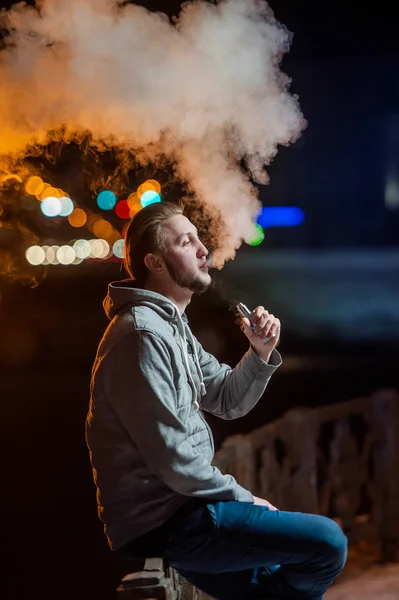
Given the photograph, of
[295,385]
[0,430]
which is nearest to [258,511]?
[0,430]

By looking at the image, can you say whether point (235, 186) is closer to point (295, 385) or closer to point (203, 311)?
point (295, 385)

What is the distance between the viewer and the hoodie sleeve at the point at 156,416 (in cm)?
271

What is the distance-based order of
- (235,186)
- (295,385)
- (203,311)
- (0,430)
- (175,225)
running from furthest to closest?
(203,311)
(295,385)
(0,430)
(235,186)
(175,225)

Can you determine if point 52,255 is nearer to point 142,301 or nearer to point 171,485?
point 142,301

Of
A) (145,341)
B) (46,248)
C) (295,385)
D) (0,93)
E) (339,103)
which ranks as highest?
(339,103)

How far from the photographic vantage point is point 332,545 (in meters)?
2.78

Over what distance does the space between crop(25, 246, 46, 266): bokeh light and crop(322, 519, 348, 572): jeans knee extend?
26.7m

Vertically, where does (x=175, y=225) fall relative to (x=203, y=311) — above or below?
below

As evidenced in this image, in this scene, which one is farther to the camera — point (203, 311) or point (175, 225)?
point (203, 311)

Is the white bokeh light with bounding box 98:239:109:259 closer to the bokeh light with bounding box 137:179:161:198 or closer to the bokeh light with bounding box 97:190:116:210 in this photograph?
the bokeh light with bounding box 97:190:116:210

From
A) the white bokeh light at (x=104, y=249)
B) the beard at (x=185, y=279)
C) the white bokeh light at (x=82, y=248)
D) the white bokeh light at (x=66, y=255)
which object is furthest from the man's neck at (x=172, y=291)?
the white bokeh light at (x=104, y=249)

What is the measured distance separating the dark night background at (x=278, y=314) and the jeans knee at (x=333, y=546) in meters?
1.23

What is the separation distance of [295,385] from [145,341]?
10.7 metres

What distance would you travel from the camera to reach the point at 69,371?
14852 millimetres
